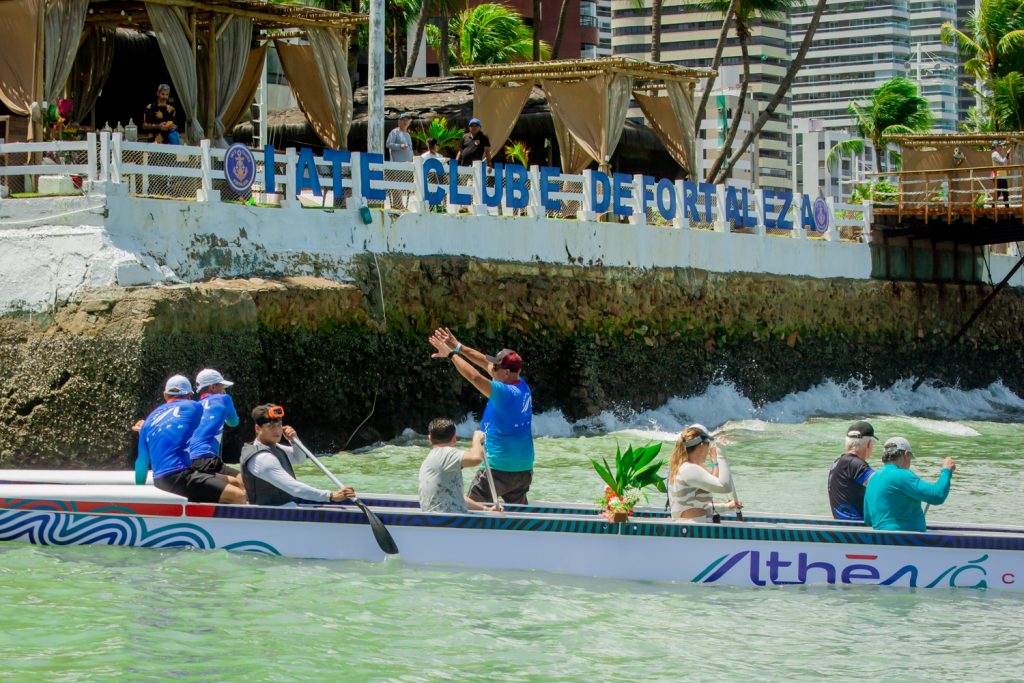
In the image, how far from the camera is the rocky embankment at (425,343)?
18125 millimetres

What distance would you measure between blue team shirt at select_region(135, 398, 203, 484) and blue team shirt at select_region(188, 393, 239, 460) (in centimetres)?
6

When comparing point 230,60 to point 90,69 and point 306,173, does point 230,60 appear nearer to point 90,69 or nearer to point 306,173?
point 90,69

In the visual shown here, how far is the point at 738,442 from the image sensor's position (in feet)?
76.3

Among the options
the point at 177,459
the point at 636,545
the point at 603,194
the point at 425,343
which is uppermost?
the point at 603,194

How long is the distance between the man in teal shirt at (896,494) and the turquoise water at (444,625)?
52cm

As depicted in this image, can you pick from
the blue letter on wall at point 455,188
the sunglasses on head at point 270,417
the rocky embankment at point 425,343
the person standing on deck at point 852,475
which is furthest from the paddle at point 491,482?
the blue letter on wall at point 455,188

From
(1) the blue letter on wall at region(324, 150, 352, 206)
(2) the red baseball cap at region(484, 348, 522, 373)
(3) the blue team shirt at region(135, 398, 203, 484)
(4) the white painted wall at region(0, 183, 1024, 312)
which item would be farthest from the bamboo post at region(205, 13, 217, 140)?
(2) the red baseball cap at region(484, 348, 522, 373)

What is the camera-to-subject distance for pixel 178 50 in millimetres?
23594

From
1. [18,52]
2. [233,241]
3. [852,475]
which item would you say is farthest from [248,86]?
[852,475]

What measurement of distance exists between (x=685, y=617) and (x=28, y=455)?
9770 millimetres

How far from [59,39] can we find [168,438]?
435 inches

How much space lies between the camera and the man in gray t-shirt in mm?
12086

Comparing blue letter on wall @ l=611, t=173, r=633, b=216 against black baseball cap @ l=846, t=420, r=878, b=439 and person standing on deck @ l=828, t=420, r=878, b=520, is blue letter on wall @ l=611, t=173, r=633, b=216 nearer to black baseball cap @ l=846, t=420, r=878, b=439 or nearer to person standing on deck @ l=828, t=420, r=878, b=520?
person standing on deck @ l=828, t=420, r=878, b=520

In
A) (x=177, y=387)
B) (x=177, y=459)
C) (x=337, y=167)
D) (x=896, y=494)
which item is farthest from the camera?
(x=337, y=167)
